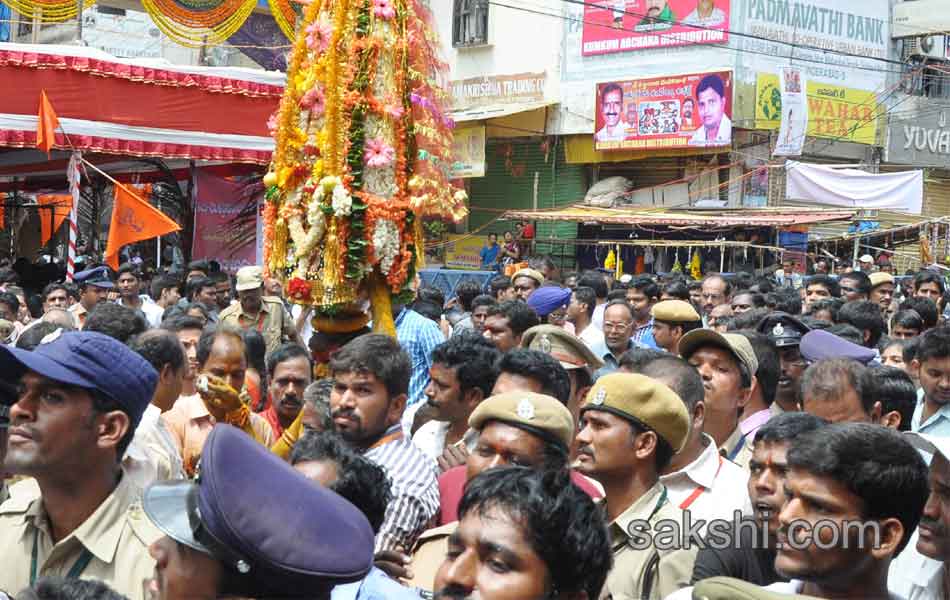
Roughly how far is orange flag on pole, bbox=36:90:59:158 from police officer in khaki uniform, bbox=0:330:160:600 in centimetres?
→ 1202

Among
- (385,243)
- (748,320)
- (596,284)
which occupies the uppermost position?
(385,243)

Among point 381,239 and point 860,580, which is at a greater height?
point 381,239

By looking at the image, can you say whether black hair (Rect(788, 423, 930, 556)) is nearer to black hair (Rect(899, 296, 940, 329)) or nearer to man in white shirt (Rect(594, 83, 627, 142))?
black hair (Rect(899, 296, 940, 329))

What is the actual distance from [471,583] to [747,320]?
5323mm

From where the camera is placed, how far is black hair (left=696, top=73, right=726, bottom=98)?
71.1 feet

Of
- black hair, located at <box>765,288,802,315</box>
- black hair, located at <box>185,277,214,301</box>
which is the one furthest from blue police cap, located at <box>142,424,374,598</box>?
black hair, located at <box>185,277,214,301</box>

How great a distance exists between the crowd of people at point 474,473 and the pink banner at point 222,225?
10.8 metres

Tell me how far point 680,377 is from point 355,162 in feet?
7.67

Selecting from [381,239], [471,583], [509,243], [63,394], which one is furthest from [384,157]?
[509,243]

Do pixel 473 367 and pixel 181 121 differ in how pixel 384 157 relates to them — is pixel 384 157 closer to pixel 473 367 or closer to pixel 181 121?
pixel 473 367

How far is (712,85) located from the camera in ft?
71.4

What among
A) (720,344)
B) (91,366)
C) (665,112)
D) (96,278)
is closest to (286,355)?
(720,344)

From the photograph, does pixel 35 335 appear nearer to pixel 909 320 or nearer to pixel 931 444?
pixel 931 444

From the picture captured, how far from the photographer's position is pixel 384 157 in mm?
6293
